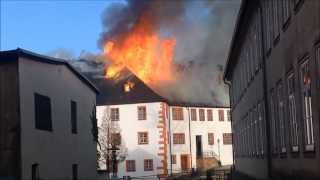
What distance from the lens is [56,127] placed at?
35.9 metres

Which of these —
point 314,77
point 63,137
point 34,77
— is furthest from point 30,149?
point 314,77

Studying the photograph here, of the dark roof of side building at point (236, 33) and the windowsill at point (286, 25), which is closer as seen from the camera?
the windowsill at point (286, 25)

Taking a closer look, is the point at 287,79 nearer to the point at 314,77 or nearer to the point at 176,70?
the point at 314,77

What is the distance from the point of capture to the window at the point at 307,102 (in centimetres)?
1409

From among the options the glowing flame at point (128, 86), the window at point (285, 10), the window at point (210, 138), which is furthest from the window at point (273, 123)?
the window at point (210, 138)

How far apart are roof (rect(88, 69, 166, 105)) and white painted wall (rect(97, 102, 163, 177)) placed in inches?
31.0

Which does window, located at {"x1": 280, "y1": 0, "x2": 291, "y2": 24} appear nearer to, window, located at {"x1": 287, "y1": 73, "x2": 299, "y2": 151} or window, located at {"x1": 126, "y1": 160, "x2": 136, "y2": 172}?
window, located at {"x1": 287, "y1": 73, "x2": 299, "y2": 151}

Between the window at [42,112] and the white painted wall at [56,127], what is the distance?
0.98 ft

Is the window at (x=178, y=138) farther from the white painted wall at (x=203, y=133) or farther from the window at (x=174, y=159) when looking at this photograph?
the window at (x=174, y=159)

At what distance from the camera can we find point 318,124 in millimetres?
12844

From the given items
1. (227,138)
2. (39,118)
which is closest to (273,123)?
(39,118)

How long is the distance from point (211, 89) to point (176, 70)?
598 cm

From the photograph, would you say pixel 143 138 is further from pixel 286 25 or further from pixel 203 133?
pixel 286 25

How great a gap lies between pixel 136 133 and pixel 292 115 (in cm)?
6845
